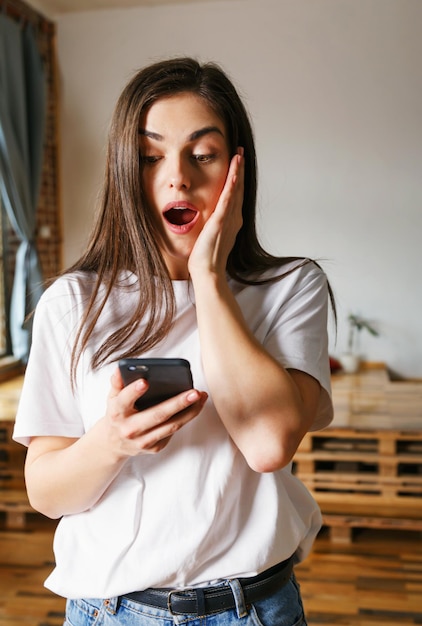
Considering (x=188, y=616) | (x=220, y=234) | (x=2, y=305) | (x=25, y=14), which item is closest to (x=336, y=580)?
(x=188, y=616)

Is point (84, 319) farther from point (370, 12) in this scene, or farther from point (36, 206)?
point (370, 12)

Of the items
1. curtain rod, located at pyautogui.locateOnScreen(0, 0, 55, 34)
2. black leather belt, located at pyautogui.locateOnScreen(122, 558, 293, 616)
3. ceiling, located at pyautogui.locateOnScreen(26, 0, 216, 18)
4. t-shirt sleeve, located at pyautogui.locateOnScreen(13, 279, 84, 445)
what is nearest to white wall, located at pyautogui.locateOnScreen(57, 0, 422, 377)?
ceiling, located at pyautogui.locateOnScreen(26, 0, 216, 18)

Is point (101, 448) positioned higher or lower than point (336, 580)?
higher

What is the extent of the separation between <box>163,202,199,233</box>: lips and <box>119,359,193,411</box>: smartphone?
0.24 metres

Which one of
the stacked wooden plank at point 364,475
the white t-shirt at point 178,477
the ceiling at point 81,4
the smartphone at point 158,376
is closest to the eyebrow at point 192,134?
the white t-shirt at point 178,477

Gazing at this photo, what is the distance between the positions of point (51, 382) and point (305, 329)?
33 cm

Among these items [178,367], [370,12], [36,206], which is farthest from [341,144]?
[178,367]

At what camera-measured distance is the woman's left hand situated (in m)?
0.91

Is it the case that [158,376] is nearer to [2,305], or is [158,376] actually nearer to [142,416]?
[142,416]

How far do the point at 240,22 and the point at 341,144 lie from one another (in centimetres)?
102

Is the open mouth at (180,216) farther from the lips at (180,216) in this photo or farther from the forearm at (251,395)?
the forearm at (251,395)

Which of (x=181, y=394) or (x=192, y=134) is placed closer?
(x=181, y=394)

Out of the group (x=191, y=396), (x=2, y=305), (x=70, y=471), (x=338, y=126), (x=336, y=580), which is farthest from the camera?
(x=338, y=126)

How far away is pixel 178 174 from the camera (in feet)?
2.97
